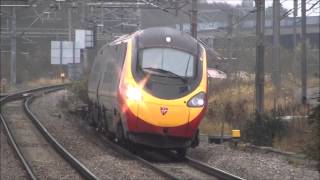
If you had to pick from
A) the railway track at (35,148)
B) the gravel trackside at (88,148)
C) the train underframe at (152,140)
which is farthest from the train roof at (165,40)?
the railway track at (35,148)

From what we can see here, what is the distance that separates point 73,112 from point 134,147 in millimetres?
16433

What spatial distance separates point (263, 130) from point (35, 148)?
6757 millimetres

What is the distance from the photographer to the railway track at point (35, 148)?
15453 mm

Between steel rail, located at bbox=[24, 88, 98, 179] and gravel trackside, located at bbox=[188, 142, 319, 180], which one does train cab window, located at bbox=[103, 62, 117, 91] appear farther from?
gravel trackside, located at bbox=[188, 142, 319, 180]

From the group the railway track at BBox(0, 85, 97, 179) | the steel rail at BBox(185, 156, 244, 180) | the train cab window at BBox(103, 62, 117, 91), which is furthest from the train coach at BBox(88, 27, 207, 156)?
the railway track at BBox(0, 85, 97, 179)

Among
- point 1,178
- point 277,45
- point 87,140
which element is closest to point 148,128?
point 1,178

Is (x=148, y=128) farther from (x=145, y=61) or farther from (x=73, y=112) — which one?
(x=73, y=112)

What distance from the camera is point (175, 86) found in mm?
17062

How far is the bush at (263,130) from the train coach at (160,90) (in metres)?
3.07

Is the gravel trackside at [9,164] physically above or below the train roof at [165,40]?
below

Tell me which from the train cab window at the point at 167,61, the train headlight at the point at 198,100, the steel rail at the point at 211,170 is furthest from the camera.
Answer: the train cab window at the point at 167,61

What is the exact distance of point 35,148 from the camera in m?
20.6

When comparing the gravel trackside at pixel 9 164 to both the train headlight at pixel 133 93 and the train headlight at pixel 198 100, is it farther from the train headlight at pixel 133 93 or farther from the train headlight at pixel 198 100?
the train headlight at pixel 198 100

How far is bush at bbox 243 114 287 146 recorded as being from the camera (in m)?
20.4
